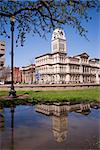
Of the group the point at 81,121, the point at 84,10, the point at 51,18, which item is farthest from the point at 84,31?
the point at 81,121

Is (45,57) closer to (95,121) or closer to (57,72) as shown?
(57,72)

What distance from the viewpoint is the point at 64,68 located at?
9488 cm

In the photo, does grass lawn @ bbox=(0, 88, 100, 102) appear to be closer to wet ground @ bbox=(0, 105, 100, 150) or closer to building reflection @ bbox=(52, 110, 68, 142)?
building reflection @ bbox=(52, 110, 68, 142)

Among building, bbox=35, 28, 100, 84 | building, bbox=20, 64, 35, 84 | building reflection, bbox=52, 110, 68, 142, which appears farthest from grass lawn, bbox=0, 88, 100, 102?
building, bbox=20, 64, 35, 84

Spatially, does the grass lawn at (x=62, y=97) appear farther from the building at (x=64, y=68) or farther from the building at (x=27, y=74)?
the building at (x=27, y=74)

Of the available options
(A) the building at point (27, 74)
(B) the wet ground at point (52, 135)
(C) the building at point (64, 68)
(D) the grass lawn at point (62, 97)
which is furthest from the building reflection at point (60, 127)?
(A) the building at point (27, 74)

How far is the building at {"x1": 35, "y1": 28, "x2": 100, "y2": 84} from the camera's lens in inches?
3342

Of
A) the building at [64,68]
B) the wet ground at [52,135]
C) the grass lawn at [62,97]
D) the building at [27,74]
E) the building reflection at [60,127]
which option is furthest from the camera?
the building at [27,74]

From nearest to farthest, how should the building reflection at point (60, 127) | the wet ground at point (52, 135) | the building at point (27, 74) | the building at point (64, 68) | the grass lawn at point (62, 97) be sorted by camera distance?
the wet ground at point (52, 135)
the building reflection at point (60, 127)
the grass lawn at point (62, 97)
the building at point (64, 68)
the building at point (27, 74)

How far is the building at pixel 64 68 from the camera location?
84875 millimetres

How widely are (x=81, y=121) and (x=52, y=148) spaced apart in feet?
8.83

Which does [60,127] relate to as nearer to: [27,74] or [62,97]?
[62,97]

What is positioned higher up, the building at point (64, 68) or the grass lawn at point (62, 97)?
the building at point (64, 68)

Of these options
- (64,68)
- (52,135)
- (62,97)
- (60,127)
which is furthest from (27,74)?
(52,135)
